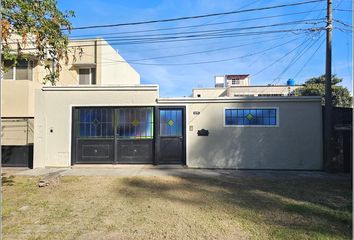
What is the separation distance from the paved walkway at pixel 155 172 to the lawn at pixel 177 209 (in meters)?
1.03

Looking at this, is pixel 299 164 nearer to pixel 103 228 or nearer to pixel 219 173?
pixel 219 173

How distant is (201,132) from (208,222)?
647cm

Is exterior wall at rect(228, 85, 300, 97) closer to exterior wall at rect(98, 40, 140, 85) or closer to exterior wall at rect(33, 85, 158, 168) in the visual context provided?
exterior wall at rect(98, 40, 140, 85)

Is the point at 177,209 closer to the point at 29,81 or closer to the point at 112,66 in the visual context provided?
the point at 29,81

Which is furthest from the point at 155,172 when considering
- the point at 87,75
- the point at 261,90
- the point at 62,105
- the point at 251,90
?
the point at 261,90

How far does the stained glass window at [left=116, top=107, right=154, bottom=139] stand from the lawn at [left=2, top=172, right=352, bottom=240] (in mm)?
3038

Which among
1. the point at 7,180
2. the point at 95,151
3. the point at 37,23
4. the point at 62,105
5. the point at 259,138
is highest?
the point at 37,23

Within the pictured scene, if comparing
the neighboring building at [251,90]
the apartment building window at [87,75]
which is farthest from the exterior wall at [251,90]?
the apartment building window at [87,75]

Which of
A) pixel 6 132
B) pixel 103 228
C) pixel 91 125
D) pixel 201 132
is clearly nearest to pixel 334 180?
pixel 201 132

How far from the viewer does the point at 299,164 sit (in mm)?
11148

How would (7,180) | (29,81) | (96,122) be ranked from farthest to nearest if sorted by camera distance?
(29,81) → (96,122) → (7,180)

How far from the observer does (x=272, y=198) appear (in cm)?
684

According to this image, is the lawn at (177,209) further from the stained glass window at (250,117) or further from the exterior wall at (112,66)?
the exterior wall at (112,66)

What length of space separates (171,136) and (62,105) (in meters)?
4.53
